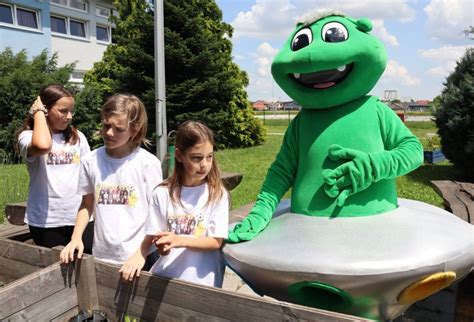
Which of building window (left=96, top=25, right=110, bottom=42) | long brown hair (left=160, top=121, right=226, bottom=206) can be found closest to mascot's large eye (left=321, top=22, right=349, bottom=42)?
long brown hair (left=160, top=121, right=226, bottom=206)

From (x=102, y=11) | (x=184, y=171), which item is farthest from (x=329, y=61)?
(x=102, y=11)

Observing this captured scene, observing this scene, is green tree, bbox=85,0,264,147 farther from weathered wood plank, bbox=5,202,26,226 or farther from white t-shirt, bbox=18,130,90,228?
white t-shirt, bbox=18,130,90,228

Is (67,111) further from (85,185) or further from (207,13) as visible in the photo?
(207,13)

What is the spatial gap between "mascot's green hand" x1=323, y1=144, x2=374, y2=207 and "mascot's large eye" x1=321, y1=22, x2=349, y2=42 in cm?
51

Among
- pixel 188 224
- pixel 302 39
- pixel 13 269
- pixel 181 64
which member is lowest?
pixel 13 269

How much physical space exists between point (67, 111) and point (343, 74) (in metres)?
1.51

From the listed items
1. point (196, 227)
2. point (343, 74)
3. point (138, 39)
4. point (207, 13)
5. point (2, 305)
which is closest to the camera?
point (2, 305)

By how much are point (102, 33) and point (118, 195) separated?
69.1 feet

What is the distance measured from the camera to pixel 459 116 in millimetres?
7211

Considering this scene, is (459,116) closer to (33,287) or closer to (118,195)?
(118,195)

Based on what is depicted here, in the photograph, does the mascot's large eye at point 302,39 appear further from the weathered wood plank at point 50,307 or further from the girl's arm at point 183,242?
the weathered wood plank at point 50,307

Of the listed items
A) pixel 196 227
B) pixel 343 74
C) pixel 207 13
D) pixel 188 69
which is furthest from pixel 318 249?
pixel 207 13

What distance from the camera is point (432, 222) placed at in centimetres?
202

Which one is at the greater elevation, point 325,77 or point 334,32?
point 334,32
